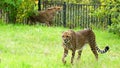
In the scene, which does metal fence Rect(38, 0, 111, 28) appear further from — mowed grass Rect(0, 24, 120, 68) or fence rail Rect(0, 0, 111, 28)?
mowed grass Rect(0, 24, 120, 68)

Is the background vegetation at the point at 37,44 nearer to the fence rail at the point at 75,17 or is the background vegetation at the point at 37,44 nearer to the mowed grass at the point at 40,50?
the mowed grass at the point at 40,50

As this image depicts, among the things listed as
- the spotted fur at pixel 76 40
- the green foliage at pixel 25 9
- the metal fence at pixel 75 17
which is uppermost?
the spotted fur at pixel 76 40

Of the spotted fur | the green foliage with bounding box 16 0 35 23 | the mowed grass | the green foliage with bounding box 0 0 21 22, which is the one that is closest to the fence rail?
the green foliage with bounding box 16 0 35 23

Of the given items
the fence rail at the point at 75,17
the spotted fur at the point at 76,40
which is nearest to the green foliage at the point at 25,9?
the fence rail at the point at 75,17

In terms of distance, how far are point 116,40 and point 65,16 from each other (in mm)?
5542

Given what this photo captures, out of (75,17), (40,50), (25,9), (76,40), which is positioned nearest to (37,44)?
(40,50)

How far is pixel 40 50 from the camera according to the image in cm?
1309

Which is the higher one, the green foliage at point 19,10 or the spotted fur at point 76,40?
the spotted fur at point 76,40

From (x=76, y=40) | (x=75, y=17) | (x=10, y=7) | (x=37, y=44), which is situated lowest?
(x=75, y=17)

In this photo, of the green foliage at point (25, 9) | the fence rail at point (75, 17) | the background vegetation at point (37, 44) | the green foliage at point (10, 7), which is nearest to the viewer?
the background vegetation at point (37, 44)

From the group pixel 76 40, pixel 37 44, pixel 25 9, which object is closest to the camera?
pixel 76 40

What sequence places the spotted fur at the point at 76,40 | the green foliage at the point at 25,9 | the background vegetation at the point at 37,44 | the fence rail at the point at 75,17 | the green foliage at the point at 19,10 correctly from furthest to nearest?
1. the fence rail at the point at 75,17
2. the green foliage at the point at 25,9
3. the green foliage at the point at 19,10
4. the background vegetation at the point at 37,44
5. the spotted fur at the point at 76,40

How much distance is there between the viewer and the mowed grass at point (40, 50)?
10.2 m

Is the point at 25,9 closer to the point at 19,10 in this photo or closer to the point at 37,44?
the point at 19,10
